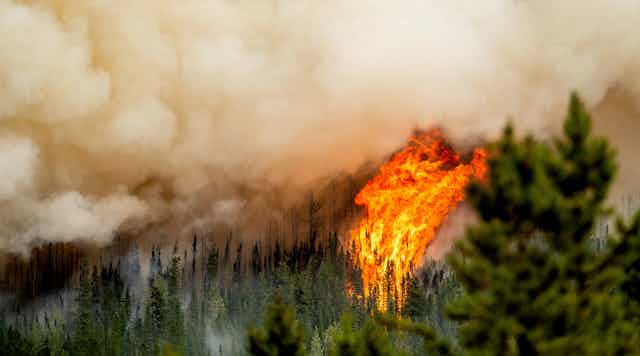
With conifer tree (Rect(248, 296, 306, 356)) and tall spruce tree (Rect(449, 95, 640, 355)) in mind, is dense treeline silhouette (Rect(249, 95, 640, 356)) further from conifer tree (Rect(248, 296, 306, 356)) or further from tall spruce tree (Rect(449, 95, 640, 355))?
conifer tree (Rect(248, 296, 306, 356))

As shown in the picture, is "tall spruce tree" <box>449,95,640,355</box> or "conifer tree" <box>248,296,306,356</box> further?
"conifer tree" <box>248,296,306,356</box>

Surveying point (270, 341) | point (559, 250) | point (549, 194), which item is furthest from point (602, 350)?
point (270, 341)

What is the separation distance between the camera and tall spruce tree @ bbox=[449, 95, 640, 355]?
24859 mm

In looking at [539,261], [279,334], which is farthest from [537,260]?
[279,334]

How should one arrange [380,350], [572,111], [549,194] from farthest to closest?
[380,350]
[572,111]
[549,194]

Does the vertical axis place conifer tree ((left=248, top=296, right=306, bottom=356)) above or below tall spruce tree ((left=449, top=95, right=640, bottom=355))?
below

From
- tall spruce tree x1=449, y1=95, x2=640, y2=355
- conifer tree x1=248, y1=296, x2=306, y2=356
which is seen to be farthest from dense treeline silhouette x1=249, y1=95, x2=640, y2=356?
conifer tree x1=248, y1=296, x2=306, y2=356

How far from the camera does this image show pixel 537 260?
25.0 meters

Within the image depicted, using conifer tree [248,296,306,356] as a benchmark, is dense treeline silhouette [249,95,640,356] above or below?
above

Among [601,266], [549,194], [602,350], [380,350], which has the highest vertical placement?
[549,194]

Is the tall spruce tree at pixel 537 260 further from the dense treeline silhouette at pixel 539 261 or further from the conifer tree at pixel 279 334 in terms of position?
the conifer tree at pixel 279 334

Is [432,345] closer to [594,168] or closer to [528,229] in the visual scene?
[528,229]

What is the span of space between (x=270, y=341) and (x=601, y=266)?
18.3 metres

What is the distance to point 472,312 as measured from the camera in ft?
83.7
